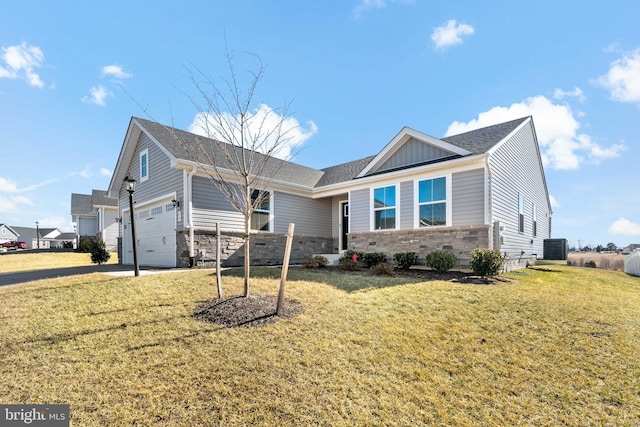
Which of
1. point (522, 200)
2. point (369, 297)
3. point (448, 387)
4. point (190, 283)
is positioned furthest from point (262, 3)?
point (522, 200)

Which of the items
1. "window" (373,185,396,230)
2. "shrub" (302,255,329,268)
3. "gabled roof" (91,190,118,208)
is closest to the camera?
"shrub" (302,255,329,268)

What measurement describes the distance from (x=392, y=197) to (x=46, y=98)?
13.6 meters

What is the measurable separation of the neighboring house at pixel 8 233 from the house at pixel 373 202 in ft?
214

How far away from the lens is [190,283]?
690 cm

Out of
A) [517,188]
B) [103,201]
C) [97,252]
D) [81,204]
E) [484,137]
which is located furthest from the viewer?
[81,204]

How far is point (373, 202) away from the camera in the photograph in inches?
464

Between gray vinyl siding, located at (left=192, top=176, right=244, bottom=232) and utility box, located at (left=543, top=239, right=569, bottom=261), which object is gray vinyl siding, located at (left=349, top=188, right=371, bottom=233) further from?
utility box, located at (left=543, top=239, right=569, bottom=261)

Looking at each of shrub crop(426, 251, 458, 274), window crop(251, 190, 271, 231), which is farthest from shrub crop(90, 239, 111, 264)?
shrub crop(426, 251, 458, 274)

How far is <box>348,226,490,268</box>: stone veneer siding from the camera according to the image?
912 centimetres

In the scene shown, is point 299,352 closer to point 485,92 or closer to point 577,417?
point 577,417

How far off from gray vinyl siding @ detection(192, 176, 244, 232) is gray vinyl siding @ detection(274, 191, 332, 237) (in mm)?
2095

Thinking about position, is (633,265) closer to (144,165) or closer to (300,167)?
(300,167)

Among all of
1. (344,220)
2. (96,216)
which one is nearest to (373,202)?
(344,220)

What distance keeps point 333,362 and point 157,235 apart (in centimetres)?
1136
